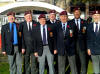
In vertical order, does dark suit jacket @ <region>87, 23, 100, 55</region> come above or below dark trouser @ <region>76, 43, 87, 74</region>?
above

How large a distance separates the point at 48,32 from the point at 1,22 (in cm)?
712

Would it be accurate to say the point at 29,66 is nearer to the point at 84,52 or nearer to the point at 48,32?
the point at 48,32

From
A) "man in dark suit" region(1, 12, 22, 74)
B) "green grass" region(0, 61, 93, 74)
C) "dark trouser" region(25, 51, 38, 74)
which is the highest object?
"man in dark suit" region(1, 12, 22, 74)

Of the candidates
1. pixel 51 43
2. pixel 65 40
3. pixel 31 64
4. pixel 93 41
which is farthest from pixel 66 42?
pixel 31 64

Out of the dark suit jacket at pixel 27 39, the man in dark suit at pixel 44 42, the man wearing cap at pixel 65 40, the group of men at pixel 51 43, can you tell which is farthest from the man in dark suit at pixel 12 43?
the man wearing cap at pixel 65 40

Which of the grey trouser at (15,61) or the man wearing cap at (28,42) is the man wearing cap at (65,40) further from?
the grey trouser at (15,61)

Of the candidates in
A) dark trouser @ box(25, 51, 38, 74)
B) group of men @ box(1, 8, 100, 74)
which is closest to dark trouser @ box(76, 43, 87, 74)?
group of men @ box(1, 8, 100, 74)

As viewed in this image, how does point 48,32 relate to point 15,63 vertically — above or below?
above

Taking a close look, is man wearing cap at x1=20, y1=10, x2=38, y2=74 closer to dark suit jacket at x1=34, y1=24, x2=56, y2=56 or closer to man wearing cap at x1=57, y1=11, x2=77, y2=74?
dark suit jacket at x1=34, y1=24, x2=56, y2=56

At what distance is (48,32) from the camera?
6156 mm

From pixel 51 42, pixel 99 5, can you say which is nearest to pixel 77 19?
pixel 51 42

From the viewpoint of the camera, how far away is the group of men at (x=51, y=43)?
19.4 feet

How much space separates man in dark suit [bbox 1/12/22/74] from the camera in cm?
633

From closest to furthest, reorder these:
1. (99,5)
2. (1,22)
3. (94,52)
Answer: (94,52) < (1,22) < (99,5)
